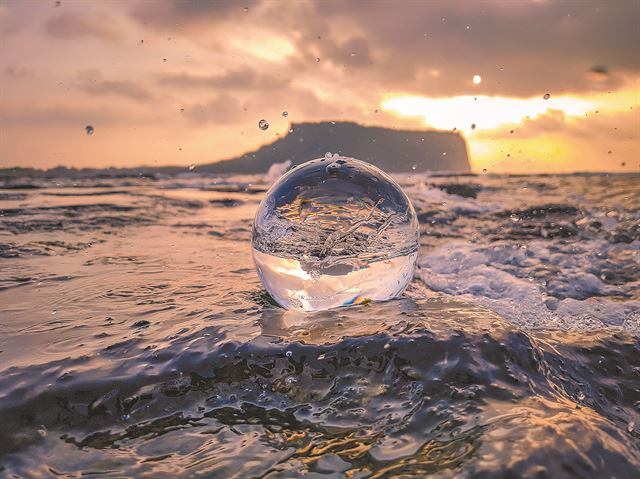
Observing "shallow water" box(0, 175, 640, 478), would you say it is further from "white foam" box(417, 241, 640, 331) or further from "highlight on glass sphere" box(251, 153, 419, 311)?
"highlight on glass sphere" box(251, 153, 419, 311)

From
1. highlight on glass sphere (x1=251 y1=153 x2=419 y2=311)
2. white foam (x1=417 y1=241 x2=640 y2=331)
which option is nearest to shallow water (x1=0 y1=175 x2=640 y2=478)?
white foam (x1=417 y1=241 x2=640 y2=331)

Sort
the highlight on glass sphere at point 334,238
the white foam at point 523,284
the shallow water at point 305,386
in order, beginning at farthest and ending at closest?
the white foam at point 523,284 → the highlight on glass sphere at point 334,238 → the shallow water at point 305,386

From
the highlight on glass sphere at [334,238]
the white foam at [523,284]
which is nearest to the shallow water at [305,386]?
the white foam at [523,284]

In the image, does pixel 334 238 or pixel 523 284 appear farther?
pixel 523 284

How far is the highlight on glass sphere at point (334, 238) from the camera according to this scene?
10.2ft

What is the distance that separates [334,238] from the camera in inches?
124

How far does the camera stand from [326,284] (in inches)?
123

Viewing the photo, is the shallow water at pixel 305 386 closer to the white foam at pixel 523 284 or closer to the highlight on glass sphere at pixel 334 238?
the white foam at pixel 523 284

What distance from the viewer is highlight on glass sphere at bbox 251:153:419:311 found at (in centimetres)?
312

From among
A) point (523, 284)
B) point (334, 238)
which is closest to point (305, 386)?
point (334, 238)

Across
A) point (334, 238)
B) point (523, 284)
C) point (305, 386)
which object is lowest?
point (523, 284)

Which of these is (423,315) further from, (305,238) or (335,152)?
(335,152)

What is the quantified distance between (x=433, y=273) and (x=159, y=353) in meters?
3.88

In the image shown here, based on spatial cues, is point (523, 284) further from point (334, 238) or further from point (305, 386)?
point (305, 386)
